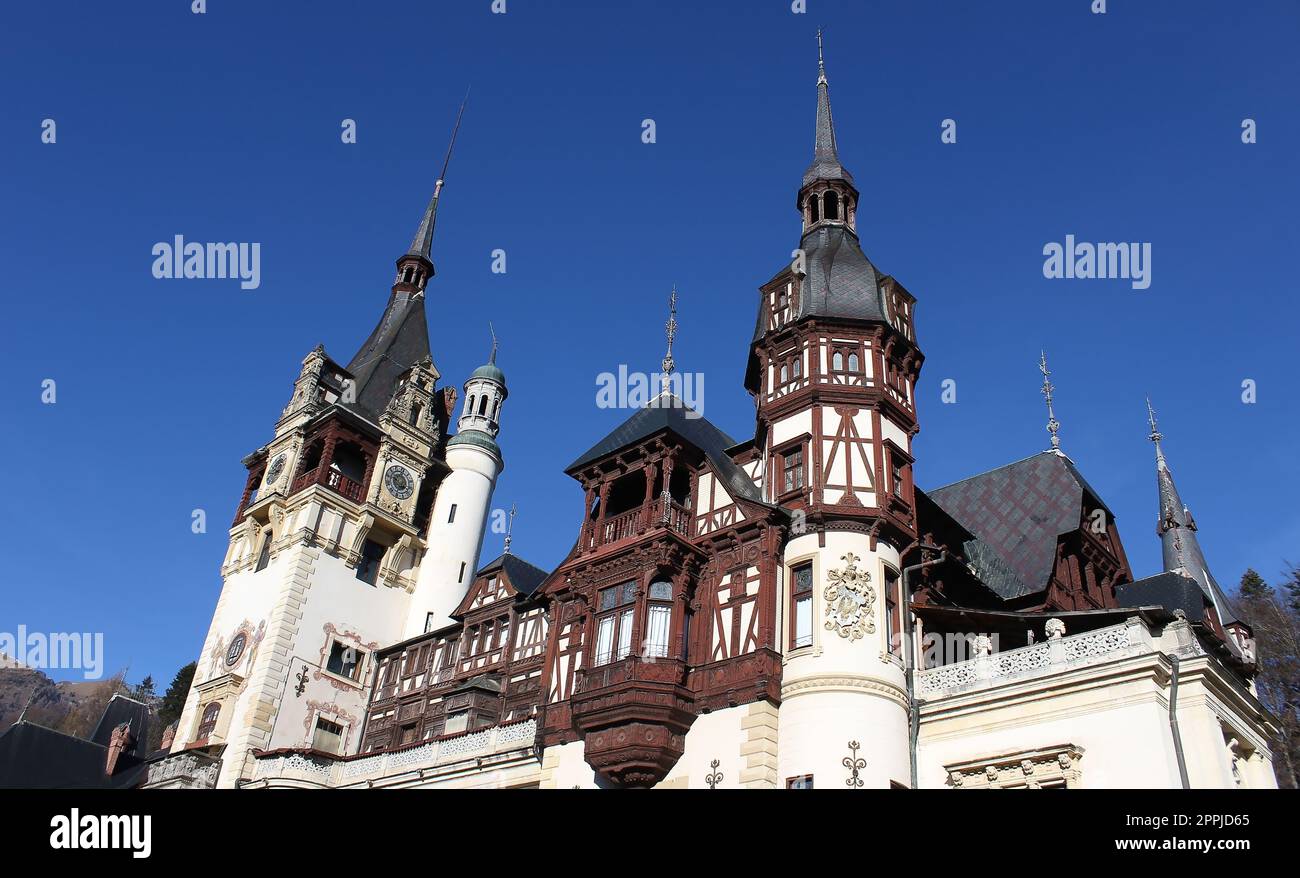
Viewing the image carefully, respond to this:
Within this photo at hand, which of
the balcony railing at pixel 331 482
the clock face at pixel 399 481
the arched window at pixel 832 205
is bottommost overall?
the balcony railing at pixel 331 482

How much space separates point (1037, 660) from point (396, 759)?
71.3ft

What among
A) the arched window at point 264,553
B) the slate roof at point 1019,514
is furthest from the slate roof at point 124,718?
the slate roof at point 1019,514

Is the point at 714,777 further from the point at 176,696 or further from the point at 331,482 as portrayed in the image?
the point at 176,696

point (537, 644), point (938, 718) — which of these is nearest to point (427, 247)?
point (537, 644)

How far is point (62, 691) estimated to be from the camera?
165 metres

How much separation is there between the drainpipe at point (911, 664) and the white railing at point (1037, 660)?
26 centimetres

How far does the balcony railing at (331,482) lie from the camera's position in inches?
1841

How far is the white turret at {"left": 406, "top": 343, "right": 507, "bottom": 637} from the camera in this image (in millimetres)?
48094

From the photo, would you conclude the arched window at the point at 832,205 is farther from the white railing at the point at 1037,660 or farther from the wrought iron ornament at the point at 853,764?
the wrought iron ornament at the point at 853,764

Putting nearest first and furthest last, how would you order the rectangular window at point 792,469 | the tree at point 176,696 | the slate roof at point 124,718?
the rectangular window at point 792,469 → the slate roof at point 124,718 → the tree at point 176,696

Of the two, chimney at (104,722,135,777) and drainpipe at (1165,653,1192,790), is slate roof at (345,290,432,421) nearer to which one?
chimney at (104,722,135,777)

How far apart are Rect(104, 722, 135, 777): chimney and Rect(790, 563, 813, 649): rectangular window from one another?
38710 millimetres
